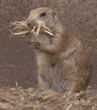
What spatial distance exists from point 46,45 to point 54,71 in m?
0.44

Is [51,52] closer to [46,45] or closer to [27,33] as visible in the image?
[46,45]

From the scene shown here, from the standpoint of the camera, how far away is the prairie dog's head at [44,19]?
2680 millimetres

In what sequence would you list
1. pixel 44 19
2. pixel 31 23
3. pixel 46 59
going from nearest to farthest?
1. pixel 31 23
2. pixel 44 19
3. pixel 46 59

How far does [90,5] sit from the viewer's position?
380 centimetres

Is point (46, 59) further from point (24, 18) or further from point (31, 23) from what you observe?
point (24, 18)

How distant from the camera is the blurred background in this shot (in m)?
3.81

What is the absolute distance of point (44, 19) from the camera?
2781 mm

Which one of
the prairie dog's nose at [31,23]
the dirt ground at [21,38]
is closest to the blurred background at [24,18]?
the dirt ground at [21,38]

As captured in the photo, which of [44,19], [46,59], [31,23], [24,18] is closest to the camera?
[31,23]

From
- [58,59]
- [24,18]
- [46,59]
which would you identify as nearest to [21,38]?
[24,18]

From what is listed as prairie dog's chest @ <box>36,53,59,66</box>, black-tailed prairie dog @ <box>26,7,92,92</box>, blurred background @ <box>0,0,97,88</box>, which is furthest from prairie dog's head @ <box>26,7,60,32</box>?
blurred background @ <box>0,0,97,88</box>

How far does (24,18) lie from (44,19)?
1.17 m

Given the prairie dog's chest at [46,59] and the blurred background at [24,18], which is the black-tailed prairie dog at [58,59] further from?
the blurred background at [24,18]

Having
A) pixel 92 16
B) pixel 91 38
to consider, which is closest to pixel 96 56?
pixel 91 38
